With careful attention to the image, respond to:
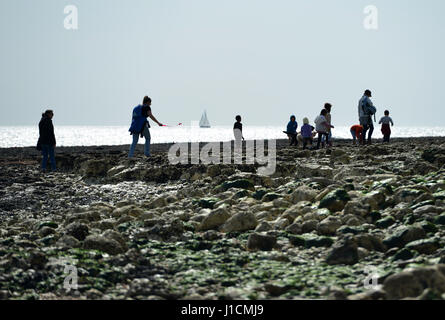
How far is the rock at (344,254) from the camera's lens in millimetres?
5113

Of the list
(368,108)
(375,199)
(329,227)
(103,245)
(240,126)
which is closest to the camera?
(103,245)

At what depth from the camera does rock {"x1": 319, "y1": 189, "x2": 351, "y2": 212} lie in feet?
23.1

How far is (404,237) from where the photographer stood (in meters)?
5.41

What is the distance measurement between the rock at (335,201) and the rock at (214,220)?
136cm

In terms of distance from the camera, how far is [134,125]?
16.0 m

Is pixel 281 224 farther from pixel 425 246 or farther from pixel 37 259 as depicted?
pixel 37 259

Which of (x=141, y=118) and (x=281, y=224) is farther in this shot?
(x=141, y=118)

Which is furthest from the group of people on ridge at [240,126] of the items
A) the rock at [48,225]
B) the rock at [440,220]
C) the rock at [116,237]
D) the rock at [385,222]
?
the rock at [440,220]

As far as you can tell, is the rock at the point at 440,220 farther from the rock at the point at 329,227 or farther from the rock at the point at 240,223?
the rock at the point at 240,223

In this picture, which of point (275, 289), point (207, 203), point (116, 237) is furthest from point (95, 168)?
point (275, 289)

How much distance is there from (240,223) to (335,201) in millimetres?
1418

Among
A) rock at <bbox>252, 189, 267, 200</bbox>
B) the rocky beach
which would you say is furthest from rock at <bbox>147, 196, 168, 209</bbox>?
rock at <bbox>252, 189, 267, 200</bbox>

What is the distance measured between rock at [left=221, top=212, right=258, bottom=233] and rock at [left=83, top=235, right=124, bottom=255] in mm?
1565

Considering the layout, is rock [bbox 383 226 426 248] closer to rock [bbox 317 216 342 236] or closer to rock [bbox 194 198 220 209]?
rock [bbox 317 216 342 236]
